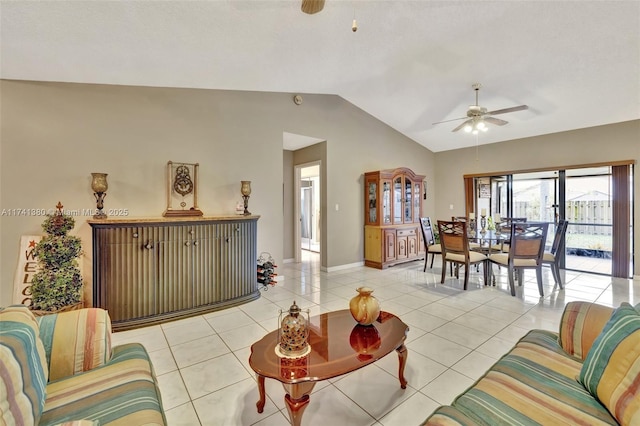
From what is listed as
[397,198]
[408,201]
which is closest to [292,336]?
[397,198]

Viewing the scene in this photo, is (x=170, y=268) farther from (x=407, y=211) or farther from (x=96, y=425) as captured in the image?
(x=407, y=211)

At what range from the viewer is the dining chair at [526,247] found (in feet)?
13.0

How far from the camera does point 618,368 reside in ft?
3.92

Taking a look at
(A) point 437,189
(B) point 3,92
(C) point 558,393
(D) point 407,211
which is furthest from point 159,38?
(A) point 437,189

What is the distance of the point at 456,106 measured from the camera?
16.1ft

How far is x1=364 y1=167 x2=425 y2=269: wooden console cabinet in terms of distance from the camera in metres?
5.61

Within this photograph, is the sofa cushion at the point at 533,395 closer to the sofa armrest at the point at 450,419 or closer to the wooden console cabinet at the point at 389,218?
the sofa armrest at the point at 450,419

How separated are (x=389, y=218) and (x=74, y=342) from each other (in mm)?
5029

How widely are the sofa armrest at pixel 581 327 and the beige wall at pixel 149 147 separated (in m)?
3.72

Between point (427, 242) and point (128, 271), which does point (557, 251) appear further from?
point (128, 271)

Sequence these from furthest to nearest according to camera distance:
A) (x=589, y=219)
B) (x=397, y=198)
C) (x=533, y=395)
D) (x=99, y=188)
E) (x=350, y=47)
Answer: (x=397, y=198) < (x=589, y=219) < (x=350, y=47) < (x=99, y=188) < (x=533, y=395)

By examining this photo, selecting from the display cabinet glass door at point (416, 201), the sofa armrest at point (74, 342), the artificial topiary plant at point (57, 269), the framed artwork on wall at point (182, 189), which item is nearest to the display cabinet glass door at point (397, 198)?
the display cabinet glass door at point (416, 201)

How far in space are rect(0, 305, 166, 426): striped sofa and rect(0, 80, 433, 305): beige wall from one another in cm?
224

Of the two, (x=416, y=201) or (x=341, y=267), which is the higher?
(x=416, y=201)
